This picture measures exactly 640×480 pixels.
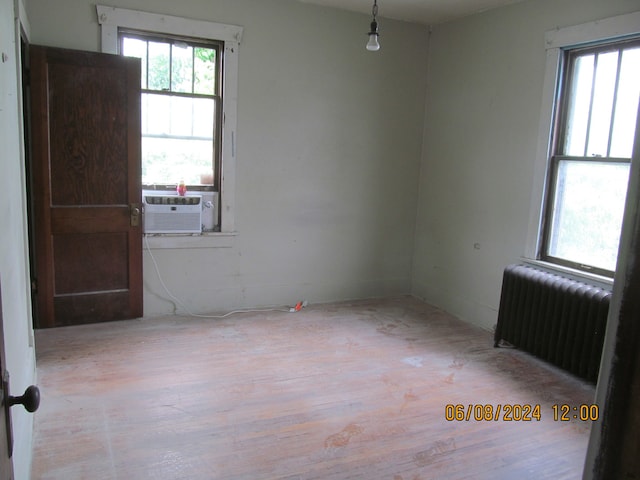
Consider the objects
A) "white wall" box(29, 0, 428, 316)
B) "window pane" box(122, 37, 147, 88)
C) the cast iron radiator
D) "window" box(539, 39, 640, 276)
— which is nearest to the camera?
the cast iron radiator

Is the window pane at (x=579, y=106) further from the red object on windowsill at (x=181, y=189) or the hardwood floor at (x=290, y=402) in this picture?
the red object on windowsill at (x=181, y=189)

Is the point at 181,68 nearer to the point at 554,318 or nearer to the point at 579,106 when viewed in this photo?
the point at 579,106

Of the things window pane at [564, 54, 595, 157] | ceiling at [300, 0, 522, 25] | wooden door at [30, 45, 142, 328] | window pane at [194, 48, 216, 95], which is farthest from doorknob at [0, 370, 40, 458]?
ceiling at [300, 0, 522, 25]

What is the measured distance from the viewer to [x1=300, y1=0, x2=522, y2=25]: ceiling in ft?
14.0

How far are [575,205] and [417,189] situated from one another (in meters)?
1.82

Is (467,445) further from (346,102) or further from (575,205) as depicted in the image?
(346,102)

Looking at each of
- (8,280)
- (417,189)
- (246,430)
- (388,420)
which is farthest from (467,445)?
(417,189)

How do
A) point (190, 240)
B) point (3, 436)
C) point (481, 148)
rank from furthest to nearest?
point (481, 148)
point (190, 240)
point (3, 436)

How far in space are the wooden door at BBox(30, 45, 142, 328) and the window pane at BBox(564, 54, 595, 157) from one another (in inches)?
132

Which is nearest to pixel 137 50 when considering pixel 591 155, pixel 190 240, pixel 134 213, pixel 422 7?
pixel 134 213

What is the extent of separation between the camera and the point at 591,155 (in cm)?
360

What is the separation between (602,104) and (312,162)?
2.44m

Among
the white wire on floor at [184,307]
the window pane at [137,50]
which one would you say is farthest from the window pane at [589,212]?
the window pane at [137,50]
